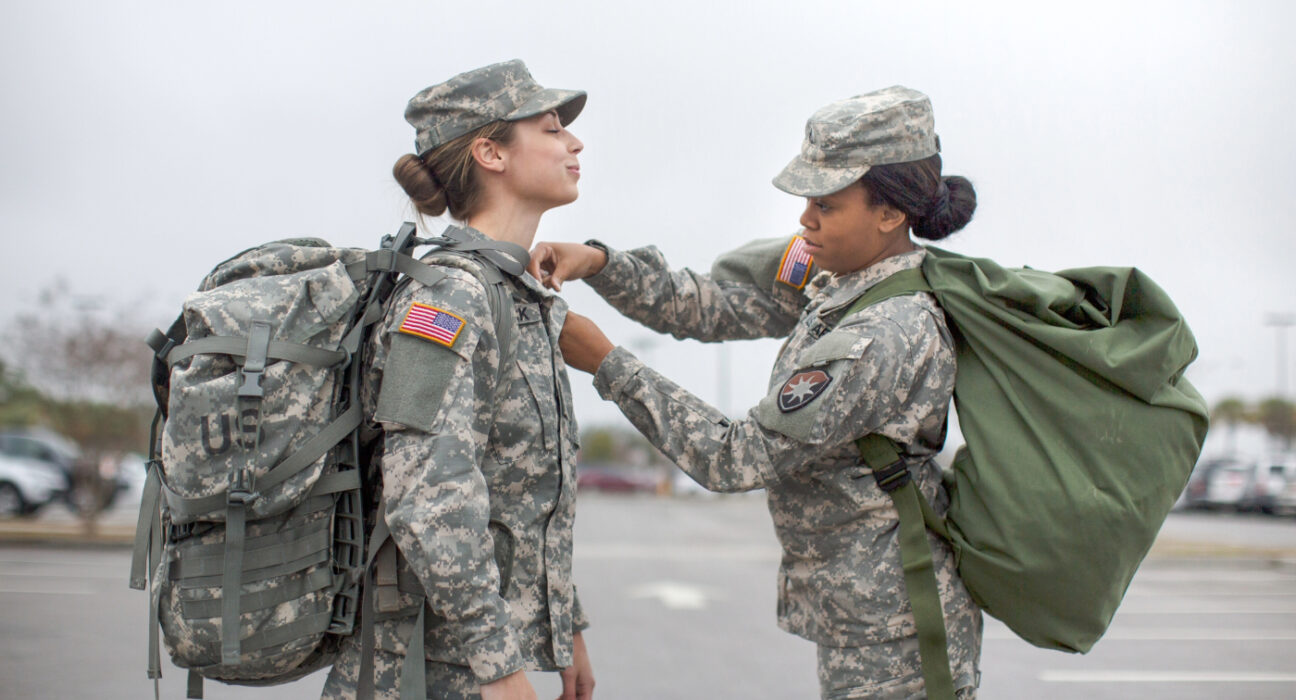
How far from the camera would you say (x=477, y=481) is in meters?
1.74

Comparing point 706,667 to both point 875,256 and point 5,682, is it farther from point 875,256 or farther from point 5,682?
point 875,256

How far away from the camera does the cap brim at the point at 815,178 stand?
228 centimetres

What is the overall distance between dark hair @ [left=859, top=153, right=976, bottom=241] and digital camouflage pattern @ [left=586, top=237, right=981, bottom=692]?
0.10m

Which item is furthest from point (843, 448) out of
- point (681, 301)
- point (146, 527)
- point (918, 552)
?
point (146, 527)

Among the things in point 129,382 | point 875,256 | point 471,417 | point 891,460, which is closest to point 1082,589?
point 891,460

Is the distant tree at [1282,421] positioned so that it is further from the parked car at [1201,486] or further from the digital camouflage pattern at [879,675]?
the digital camouflage pattern at [879,675]

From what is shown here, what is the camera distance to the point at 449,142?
2145 millimetres

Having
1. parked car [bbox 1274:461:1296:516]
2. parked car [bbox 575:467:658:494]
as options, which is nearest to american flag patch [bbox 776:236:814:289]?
parked car [bbox 1274:461:1296:516]

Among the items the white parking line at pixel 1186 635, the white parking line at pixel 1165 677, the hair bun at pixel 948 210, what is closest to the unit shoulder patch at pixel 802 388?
the hair bun at pixel 948 210

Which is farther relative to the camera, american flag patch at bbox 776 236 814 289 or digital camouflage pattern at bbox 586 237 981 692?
american flag patch at bbox 776 236 814 289

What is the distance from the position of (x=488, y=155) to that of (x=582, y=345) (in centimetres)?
48

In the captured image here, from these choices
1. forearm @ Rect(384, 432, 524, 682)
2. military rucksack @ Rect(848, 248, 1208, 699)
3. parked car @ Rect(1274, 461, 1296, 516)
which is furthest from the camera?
parked car @ Rect(1274, 461, 1296, 516)

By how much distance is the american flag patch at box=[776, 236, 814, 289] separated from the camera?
9.07 feet

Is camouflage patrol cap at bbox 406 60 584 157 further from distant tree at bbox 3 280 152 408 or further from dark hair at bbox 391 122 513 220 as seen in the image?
distant tree at bbox 3 280 152 408
